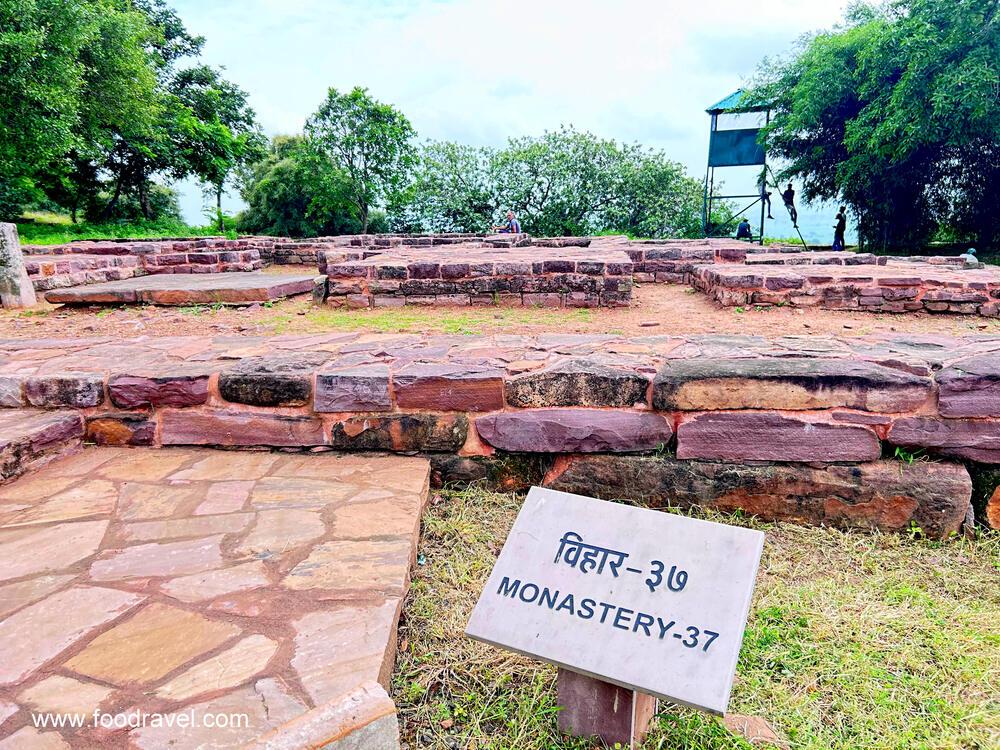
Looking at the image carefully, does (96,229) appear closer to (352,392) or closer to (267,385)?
(267,385)

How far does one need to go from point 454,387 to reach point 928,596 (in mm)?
1763

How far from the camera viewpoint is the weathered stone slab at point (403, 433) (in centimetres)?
258

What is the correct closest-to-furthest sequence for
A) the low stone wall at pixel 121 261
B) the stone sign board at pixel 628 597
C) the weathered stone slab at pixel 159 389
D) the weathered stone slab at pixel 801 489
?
the stone sign board at pixel 628 597, the weathered stone slab at pixel 801 489, the weathered stone slab at pixel 159 389, the low stone wall at pixel 121 261

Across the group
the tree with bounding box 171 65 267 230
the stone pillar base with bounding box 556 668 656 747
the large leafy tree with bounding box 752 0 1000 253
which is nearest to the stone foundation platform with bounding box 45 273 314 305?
the stone pillar base with bounding box 556 668 656 747

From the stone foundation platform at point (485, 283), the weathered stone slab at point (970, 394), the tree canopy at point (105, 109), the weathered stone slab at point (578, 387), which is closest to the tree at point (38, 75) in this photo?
the tree canopy at point (105, 109)

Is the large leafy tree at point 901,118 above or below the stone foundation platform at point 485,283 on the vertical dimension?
above

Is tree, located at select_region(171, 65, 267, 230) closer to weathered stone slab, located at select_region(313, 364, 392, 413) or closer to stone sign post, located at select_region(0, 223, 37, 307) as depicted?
stone sign post, located at select_region(0, 223, 37, 307)

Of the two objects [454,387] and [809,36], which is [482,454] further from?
[809,36]

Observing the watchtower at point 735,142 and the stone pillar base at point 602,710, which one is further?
the watchtower at point 735,142

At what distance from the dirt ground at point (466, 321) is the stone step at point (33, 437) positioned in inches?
104

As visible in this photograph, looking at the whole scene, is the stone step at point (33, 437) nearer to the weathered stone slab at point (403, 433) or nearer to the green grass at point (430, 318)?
the weathered stone slab at point (403, 433)

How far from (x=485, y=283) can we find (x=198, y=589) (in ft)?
17.8

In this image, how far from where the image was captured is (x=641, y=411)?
2.47 meters

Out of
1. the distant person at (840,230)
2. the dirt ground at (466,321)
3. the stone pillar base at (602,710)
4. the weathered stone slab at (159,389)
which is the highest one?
the distant person at (840,230)
